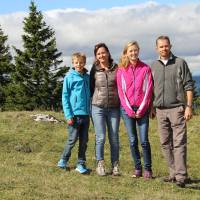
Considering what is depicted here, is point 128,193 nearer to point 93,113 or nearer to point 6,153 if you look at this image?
point 93,113

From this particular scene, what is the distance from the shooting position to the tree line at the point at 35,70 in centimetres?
4938

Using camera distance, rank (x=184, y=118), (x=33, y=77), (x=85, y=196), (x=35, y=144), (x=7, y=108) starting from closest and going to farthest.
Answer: (x=85, y=196) → (x=184, y=118) → (x=35, y=144) → (x=7, y=108) → (x=33, y=77)

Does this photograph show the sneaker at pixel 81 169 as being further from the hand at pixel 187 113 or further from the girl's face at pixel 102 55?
the hand at pixel 187 113

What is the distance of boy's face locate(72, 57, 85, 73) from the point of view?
30.3 feet

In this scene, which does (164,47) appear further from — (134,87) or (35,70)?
(35,70)

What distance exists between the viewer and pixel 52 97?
1943 inches

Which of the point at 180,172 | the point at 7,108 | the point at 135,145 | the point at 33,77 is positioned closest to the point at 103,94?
the point at 135,145

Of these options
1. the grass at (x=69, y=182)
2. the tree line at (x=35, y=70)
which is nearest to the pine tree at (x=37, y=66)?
the tree line at (x=35, y=70)

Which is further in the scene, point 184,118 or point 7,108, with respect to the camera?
point 7,108

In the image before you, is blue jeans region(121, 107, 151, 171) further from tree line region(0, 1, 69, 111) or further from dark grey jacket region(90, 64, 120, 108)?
tree line region(0, 1, 69, 111)

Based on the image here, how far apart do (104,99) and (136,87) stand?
69 cm

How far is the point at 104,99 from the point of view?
903cm

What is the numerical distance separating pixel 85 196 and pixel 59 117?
12.8 metres

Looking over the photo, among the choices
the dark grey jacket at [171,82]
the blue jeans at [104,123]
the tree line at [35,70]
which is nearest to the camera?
the dark grey jacket at [171,82]
